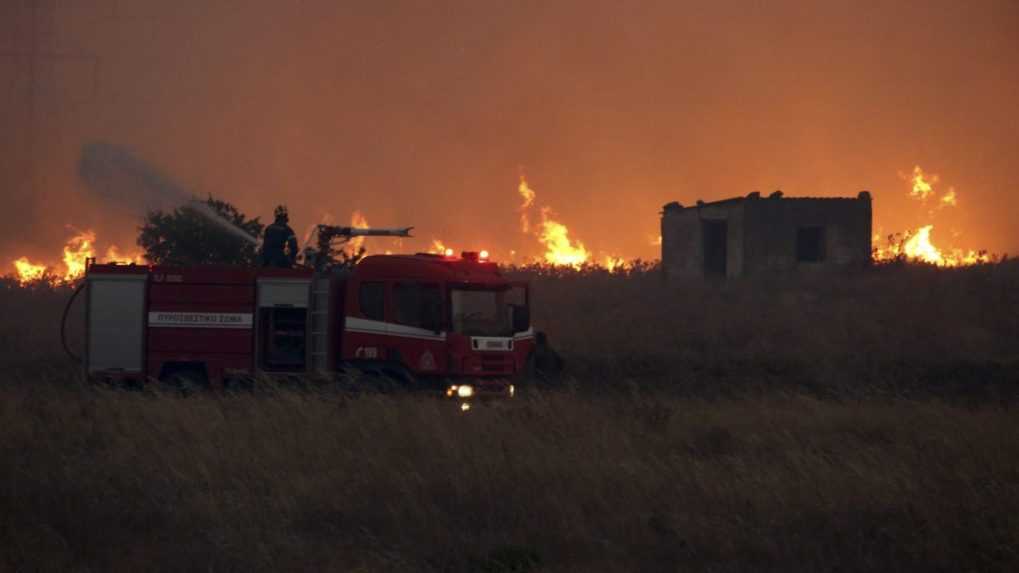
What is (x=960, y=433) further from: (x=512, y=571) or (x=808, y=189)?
(x=808, y=189)

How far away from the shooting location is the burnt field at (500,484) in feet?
31.7

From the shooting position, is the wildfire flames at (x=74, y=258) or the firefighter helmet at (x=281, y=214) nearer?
the firefighter helmet at (x=281, y=214)

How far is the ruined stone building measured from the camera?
41062 millimetres

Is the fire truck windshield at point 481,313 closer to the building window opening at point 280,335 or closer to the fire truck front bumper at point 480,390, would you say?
the fire truck front bumper at point 480,390

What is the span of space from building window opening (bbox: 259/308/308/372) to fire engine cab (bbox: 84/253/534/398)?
0.7 inches

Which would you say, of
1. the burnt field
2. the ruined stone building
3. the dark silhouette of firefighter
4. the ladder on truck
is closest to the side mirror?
the burnt field

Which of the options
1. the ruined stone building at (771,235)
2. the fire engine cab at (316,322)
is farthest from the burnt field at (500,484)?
the ruined stone building at (771,235)

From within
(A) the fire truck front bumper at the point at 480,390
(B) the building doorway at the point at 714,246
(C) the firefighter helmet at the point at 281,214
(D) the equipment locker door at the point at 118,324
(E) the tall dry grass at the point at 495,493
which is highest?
(B) the building doorway at the point at 714,246

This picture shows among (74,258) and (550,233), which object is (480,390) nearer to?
(74,258)

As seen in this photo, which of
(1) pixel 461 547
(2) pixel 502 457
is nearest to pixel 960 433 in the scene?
(2) pixel 502 457

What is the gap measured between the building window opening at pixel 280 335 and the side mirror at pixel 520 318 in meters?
3.79

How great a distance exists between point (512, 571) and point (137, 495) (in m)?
4.23

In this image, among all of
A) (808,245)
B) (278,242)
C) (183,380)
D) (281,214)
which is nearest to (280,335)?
(183,380)

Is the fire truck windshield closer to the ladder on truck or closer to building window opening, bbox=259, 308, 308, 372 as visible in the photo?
the ladder on truck
